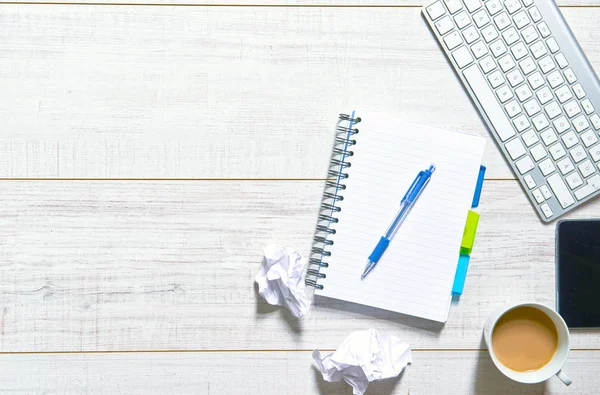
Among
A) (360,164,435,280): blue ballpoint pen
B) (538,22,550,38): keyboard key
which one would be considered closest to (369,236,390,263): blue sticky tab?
(360,164,435,280): blue ballpoint pen

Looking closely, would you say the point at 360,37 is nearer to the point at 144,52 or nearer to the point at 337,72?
the point at 337,72

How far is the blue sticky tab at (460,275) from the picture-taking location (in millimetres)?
773

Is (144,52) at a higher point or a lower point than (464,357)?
higher

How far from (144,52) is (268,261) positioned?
0.29m

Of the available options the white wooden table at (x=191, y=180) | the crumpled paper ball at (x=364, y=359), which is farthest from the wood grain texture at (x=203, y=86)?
the crumpled paper ball at (x=364, y=359)

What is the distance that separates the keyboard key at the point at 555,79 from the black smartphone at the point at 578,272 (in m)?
0.17

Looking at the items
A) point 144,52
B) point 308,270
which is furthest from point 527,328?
point 144,52

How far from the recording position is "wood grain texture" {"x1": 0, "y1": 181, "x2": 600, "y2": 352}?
76 cm

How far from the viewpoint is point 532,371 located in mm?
756

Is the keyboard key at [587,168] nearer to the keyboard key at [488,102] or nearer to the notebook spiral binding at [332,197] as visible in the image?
the keyboard key at [488,102]

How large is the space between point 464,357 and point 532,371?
80mm

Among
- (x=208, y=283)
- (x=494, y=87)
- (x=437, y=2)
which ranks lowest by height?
(x=208, y=283)

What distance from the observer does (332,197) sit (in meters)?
0.76

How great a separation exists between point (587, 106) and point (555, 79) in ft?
0.17
